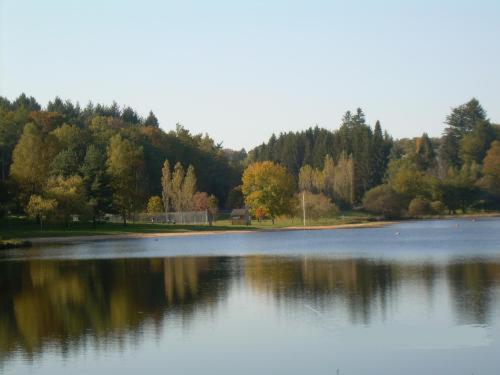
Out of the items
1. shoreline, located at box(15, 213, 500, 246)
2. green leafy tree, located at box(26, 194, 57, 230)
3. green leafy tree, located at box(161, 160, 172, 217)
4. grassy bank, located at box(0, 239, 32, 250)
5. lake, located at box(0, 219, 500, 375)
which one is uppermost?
green leafy tree, located at box(161, 160, 172, 217)

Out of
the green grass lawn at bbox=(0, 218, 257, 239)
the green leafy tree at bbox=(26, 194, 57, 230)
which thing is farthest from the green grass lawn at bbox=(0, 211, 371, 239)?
the green leafy tree at bbox=(26, 194, 57, 230)

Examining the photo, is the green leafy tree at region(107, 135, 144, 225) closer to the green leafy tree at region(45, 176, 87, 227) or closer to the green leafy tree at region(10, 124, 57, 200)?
the green leafy tree at region(45, 176, 87, 227)

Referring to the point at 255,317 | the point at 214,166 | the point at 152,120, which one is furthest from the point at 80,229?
the point at 152,120

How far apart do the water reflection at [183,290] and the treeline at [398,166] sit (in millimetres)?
66069

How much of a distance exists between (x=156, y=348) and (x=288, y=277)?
54.4 feet

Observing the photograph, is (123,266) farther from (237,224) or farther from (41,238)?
(237,224)

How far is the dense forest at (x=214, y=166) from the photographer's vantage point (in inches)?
3418

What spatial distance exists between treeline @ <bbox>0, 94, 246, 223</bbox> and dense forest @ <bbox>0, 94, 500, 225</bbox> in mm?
157

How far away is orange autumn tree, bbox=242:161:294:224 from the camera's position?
10506cm

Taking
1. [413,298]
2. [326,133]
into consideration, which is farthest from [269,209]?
[413,298]

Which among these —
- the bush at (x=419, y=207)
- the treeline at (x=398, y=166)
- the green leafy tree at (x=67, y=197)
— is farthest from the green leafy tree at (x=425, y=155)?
the green leafy tree at (x=67, y=197)

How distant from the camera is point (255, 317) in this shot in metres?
24.4

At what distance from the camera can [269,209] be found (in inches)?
4158

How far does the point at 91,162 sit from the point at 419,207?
5758 cm
